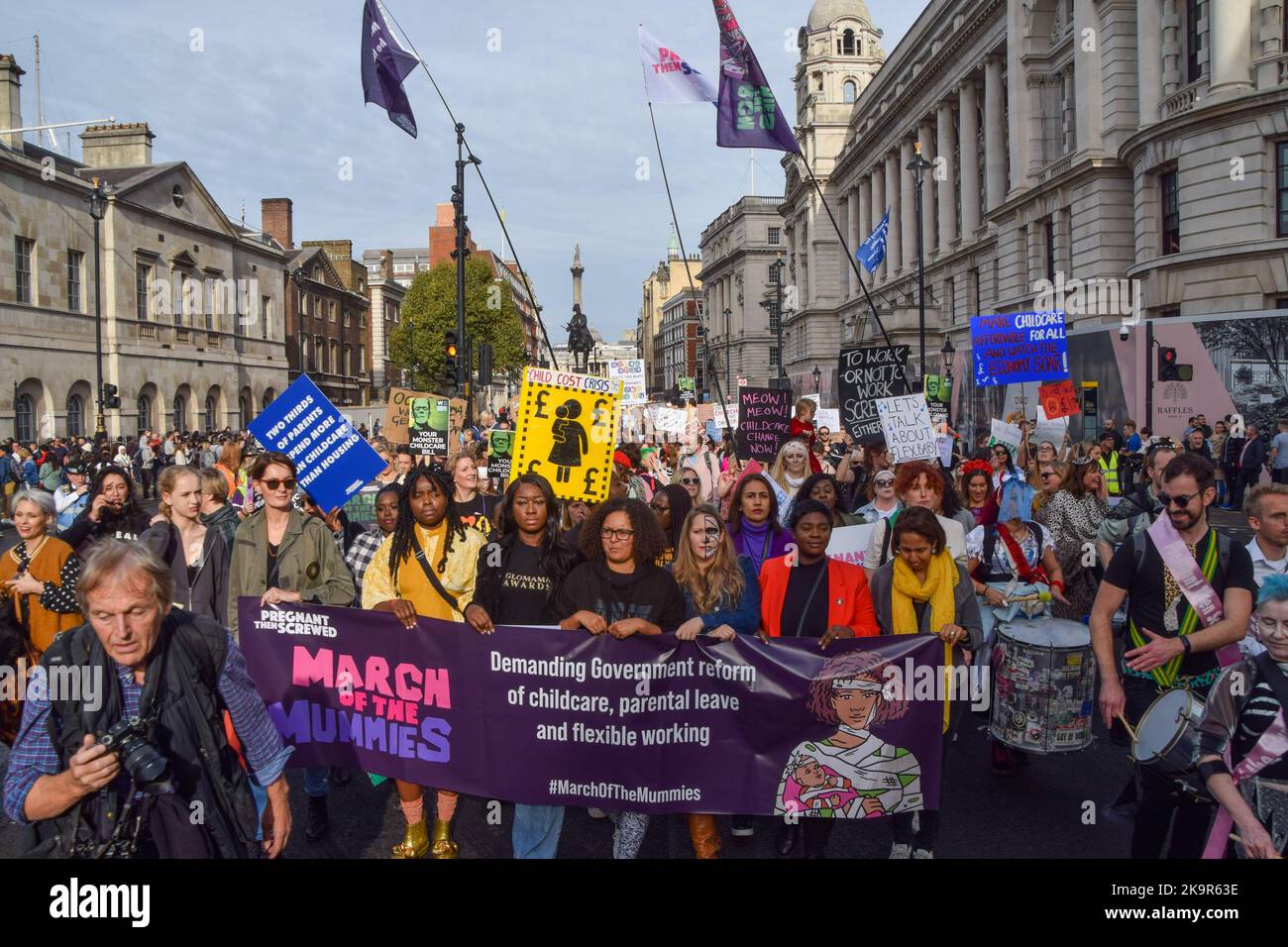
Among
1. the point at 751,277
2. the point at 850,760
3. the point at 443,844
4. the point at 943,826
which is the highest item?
the point at 751,277

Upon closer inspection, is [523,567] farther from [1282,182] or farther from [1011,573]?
[1282,182]

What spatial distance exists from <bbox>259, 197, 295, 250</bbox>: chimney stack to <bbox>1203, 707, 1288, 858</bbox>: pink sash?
202ft

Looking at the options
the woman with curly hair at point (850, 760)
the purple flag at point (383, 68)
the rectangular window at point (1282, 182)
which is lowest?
the woman with curly hair at point (850, 760)

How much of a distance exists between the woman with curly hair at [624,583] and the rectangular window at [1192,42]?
95.2ft

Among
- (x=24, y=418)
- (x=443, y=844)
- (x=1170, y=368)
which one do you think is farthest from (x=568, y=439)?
(x=24, y=418)

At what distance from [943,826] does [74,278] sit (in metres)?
38.2

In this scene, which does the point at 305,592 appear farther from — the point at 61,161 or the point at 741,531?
the point at 61,161

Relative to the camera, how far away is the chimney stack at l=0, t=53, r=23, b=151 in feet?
107

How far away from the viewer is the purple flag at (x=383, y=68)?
13.4m

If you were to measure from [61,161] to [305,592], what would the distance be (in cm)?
3958

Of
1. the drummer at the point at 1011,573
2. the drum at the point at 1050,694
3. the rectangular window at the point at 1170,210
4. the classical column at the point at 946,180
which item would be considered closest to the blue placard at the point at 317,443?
the drummer at the point at 1011,573

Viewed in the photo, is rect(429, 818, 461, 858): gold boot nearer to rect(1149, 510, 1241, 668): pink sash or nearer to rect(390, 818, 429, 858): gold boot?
rect(390, 818, 429, 858): gold boot

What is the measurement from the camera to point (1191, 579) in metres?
4.11

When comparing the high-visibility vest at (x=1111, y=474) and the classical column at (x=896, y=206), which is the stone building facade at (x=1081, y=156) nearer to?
the classical column at (x=896, y=206)
